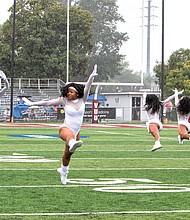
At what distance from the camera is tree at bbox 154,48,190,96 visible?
62.7 meters

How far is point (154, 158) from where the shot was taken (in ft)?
57.6

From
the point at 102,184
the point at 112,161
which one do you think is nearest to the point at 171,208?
the point at 102,184

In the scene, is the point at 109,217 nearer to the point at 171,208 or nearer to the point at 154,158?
the point at 171,208

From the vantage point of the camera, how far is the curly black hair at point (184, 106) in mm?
17188

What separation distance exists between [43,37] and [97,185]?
174 ft

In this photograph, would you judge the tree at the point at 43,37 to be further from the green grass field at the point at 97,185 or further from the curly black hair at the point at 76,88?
the curly black hair at the point at 76,88

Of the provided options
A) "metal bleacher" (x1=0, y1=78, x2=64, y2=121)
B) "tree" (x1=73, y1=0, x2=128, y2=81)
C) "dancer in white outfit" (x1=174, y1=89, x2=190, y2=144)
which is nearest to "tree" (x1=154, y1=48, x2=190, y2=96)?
"metal bleacher" (x1=0, y1=78, x2=64, y2=121)

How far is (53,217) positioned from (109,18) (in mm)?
92774

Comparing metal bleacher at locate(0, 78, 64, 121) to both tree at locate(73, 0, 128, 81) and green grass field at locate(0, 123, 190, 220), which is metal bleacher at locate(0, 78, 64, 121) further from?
green grass field at locate(0, 123, 190, 220)

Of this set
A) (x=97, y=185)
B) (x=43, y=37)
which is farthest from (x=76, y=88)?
(x=43, y=37)

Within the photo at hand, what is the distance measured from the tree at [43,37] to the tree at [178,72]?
797 cm

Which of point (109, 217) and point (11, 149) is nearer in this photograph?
point (109, 217)

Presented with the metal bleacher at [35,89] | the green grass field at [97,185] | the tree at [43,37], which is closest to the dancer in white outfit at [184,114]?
the green grass field at [97,185]

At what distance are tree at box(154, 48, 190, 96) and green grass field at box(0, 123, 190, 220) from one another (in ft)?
142
